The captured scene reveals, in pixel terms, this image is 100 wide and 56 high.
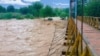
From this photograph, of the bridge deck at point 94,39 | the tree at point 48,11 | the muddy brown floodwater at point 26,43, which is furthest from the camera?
the tree at point 48,11

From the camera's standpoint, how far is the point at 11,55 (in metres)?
9.10

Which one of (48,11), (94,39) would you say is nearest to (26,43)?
(94,39)

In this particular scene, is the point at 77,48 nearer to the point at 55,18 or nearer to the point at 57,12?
the point at 57,12

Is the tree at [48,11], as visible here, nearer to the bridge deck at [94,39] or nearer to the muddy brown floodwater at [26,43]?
the muddy brown floodwater at [26,43]

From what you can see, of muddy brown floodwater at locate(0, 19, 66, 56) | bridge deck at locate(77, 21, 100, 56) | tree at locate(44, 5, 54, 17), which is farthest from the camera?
tree at locate(44, 5, 54, 17)

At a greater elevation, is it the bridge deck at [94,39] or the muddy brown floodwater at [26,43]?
the bridge deck at [94,39]

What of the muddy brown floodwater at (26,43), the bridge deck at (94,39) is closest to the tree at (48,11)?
the muddy brown floodwater at (26,43)

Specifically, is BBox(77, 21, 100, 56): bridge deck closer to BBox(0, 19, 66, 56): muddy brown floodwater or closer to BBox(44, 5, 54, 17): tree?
BBox(0, 19, 66, 56): muddy brown floodwater

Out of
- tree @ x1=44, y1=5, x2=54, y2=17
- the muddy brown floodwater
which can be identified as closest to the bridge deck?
the muddy brown floodwater

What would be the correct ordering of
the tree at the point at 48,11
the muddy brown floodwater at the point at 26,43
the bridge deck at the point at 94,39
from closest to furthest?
the bridge deck at the point at 94,39 < the muddy brown floodwater at the point at 26,43 < the tree at the point at 48,11

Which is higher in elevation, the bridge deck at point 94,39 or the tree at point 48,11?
the bridge deck at point 94,39

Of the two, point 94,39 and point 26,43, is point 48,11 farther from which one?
point 94,39

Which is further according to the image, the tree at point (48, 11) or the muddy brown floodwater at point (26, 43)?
the tree at point (48, 11)

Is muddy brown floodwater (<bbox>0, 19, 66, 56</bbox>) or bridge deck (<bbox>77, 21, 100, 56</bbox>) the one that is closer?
bridge deck (<bbox>77, 21, 100, 56</bbox>)
